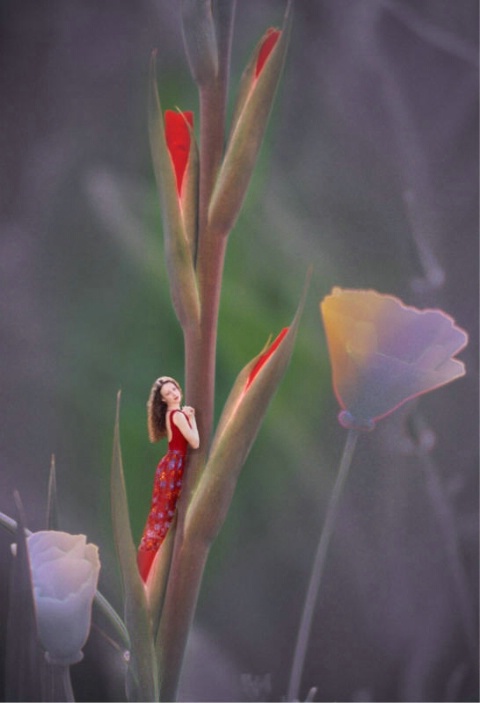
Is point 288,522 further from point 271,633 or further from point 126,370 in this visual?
point 126,370

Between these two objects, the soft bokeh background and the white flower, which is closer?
the white flower

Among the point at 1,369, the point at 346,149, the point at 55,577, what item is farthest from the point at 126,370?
the point at 346,149

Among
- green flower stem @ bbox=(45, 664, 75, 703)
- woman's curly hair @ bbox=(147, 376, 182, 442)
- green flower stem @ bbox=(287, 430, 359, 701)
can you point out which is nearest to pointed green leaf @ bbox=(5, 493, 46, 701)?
green flower stem @ bbox=(45, 664, 75, 703)

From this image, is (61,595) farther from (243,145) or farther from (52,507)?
(243,145)

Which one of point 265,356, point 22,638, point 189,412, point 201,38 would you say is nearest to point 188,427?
point 189,412

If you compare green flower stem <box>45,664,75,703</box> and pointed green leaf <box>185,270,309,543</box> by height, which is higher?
pointed green leaf <box>185,270,309,543</box>

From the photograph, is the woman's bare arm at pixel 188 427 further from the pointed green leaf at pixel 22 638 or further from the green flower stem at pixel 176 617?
the pointed green leaf at pixel 22 638

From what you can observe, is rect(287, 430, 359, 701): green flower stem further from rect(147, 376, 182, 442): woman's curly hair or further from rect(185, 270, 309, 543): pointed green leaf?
rect(147, 376, 182, 442): woman's curly hair
